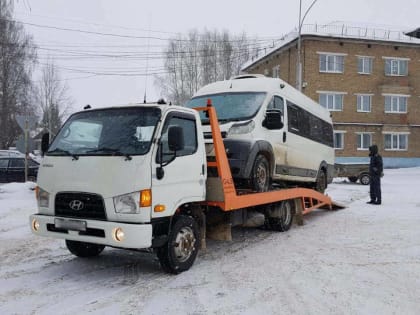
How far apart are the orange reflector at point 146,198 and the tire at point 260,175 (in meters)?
2.79

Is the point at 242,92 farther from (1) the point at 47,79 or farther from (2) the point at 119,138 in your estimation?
(1) the point at 47,79

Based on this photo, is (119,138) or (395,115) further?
(395,115)

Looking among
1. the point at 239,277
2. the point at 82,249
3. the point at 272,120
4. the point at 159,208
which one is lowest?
the point at 239,277

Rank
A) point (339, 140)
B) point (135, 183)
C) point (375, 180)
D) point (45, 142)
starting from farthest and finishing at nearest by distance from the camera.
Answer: point (339, 140) < point (375, 180) < point (45, 142) < point (135, 183)

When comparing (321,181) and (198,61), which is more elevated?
(198,61)

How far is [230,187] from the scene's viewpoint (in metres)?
6.61

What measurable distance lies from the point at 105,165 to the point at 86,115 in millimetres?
1236

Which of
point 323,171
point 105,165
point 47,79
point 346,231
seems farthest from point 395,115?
point 47,79

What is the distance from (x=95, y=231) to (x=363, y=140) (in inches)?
1249

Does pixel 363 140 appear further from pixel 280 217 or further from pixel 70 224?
pixel 70 224

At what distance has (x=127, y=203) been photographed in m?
5.14

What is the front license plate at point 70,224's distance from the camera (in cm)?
525

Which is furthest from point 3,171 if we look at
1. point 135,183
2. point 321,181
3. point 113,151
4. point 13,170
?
point 135,183

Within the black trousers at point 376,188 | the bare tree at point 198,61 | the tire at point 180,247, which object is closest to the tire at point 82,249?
the tire at point 180,247
